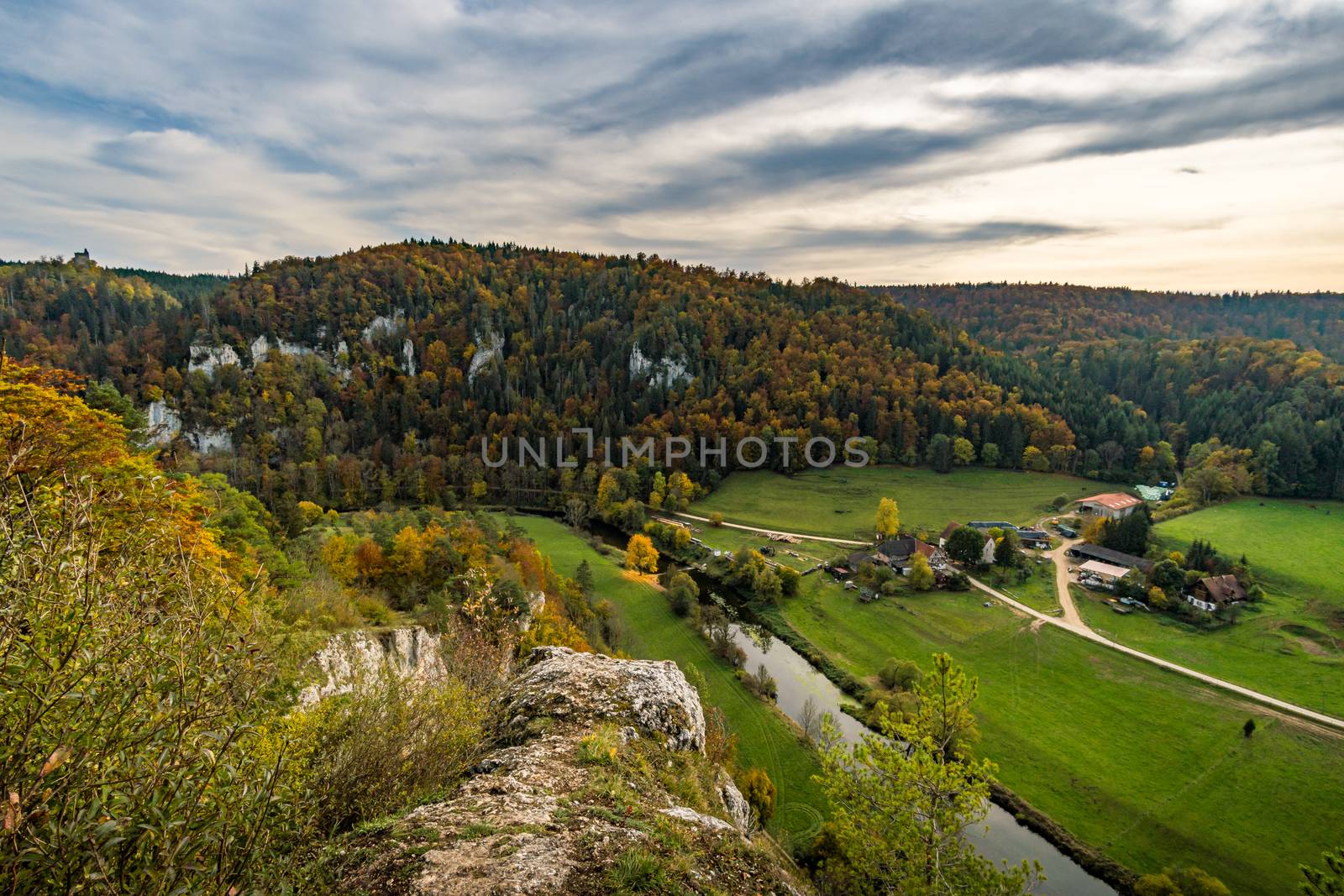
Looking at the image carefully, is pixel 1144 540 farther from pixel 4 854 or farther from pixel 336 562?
pixel 4 854

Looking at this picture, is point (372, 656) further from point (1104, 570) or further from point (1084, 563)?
point (1084, 563)

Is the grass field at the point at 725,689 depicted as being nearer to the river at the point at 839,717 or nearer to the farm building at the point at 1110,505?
the river at the point at 839,717

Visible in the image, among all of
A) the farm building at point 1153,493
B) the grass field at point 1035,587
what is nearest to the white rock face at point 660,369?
the farm building at point 1153,493

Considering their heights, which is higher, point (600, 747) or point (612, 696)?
point (600, 747)

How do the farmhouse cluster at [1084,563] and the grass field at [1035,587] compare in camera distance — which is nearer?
the farmhouse cluster at [1084,563]

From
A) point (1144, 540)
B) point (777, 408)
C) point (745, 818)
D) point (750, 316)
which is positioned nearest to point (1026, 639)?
point (1144, 540)

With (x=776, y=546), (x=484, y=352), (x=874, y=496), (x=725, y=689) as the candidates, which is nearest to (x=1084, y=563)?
(x=874, y=496)

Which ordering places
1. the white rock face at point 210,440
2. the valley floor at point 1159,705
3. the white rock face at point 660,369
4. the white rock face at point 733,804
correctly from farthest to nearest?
the white rock face at point 660,369 → the white rock face at point 210,440 → the valley floor at point 1159,705 → the white rock face at point 733,804

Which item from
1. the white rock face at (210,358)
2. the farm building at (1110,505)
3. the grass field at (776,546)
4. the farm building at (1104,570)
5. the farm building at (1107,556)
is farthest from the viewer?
the white rock face at (210,358)
